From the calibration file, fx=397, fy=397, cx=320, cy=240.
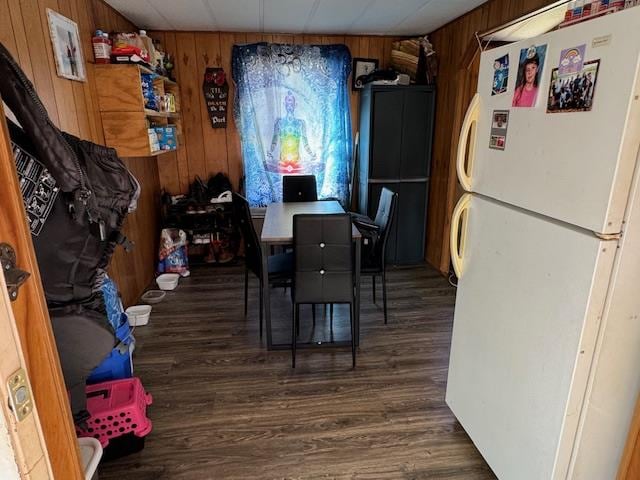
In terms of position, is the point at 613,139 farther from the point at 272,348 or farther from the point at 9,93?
the point at 272,348

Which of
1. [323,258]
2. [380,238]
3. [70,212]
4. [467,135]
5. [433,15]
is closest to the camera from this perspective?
[70,212]

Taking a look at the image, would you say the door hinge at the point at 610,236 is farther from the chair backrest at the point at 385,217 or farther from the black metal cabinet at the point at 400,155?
the black metal cabinet at the point at 400,155

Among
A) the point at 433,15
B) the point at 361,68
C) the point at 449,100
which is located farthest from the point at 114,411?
the point at 361,68

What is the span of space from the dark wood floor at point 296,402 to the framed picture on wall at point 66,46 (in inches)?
68.8

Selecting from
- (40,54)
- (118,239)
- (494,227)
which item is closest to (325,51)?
(40,54)

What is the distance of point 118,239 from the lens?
1172 mm

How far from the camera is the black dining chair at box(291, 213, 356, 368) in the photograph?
2209 mm

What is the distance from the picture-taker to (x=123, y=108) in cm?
276

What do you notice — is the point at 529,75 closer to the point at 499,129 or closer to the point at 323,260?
the point at 499,129

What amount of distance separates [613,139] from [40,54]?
101 inches

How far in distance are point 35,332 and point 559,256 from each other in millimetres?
1295

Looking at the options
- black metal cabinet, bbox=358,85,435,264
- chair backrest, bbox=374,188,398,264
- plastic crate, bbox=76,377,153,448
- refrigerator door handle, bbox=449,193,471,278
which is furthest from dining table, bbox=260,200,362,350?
black metal cabinet, bbox=358,85,435,264

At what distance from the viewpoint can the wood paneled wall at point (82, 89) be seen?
195 centimetres

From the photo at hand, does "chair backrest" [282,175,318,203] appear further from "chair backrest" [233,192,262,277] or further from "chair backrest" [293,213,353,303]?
"chair backrest" [293,213,353,303]
